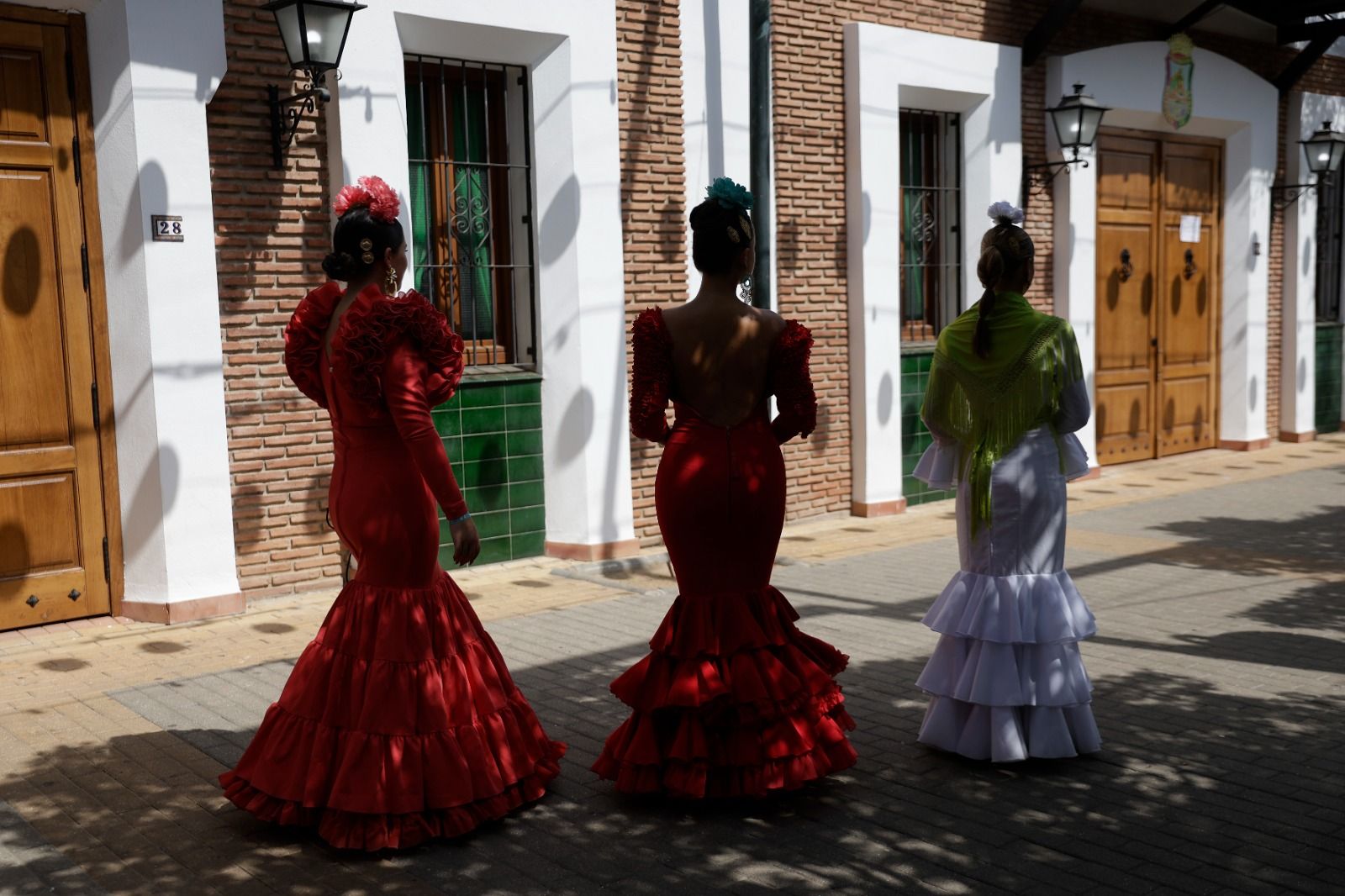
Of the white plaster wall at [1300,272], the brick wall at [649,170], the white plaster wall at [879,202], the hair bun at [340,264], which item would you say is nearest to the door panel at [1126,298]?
the white plaster wall at [879,202]

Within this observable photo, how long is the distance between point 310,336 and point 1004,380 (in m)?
2.45

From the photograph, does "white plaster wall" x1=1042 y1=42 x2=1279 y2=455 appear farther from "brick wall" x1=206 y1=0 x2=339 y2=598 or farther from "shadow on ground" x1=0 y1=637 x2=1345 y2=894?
"shadow on ground" x1=0 y1=637 x2=1345 y2=894

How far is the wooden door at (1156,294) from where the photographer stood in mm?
13273

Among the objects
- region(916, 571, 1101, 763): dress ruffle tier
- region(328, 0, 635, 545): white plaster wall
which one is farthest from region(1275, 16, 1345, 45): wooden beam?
region(916, 571, 1101, 763): dress ruffle tier

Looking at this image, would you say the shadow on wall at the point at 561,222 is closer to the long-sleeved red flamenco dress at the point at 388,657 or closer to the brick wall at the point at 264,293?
the brick wall at the point at 264,293

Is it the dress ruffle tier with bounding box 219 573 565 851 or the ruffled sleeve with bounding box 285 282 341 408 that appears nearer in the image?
the dress ruffle tier with bounding box 219 573 565 851

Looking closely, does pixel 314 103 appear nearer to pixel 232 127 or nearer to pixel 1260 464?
pixel 232 127

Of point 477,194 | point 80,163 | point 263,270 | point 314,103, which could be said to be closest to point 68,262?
point 80,163

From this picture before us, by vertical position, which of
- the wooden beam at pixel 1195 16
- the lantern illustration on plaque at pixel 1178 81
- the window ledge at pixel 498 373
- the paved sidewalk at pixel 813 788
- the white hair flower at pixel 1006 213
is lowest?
the paved sidewalk at pixel 813 788

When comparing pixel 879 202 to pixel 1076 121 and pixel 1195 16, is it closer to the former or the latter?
pixel 1076 121

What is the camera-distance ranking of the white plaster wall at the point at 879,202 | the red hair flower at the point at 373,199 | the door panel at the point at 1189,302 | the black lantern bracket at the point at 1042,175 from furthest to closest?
the door panel at the point at 1189,302 → the black lantern bracket at the point at 1042,175 → the white plaster wall at the point at 879,202 → the red hair flower at the point at 373,199

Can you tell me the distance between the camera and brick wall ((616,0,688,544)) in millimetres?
9195

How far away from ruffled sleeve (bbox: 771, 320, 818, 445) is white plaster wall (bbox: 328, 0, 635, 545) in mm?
4509

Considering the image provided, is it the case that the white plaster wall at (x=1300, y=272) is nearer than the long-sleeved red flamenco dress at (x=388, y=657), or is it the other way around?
the long-sleeved red flamenco dress at (x=388, y=657)
